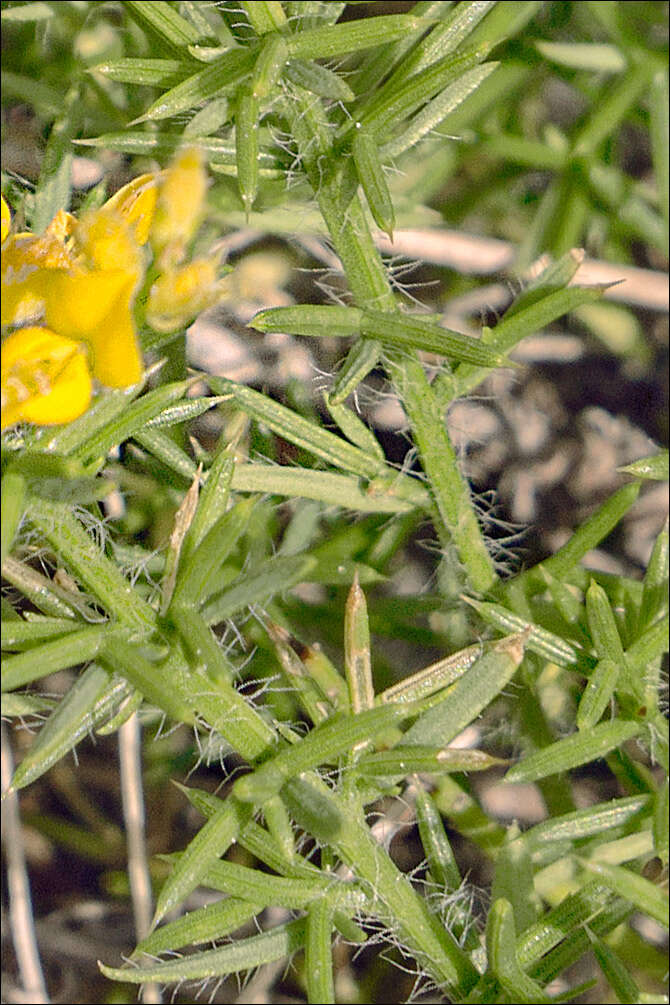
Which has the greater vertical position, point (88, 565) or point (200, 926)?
point (88, 565)

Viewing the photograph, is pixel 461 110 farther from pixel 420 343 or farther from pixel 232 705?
pixel 232 705

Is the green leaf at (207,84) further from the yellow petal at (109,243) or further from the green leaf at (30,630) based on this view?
the green leaf at (30,630)

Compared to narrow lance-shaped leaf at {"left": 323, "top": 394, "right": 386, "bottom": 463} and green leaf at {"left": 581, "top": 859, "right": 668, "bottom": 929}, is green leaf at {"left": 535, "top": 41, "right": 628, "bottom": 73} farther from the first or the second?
green leaf at {"left": 581, "top": 859, "right": 668, "bottom": 929}

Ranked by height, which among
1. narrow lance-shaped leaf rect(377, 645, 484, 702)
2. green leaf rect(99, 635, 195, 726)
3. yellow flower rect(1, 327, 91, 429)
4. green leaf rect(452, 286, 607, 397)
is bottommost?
narrow lance-shaped leaf rect(377, 645, 484, 702)

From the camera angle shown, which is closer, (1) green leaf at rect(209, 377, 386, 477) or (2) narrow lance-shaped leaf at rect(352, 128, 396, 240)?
(2) narrow lance-shaped leaf at rect(352, 128, 396, 240)

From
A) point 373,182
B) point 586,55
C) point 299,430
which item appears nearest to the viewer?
point 373,182

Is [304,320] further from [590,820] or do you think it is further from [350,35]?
[590,820]

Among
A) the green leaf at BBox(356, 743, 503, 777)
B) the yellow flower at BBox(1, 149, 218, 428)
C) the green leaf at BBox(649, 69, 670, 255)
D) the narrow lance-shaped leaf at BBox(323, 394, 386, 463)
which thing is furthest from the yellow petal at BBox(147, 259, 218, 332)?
the green leaf at BBox(649, 69, 670, 255)

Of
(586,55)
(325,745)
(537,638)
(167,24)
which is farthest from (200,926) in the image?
(586,55)

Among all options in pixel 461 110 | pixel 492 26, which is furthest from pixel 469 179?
pixel 492 26
